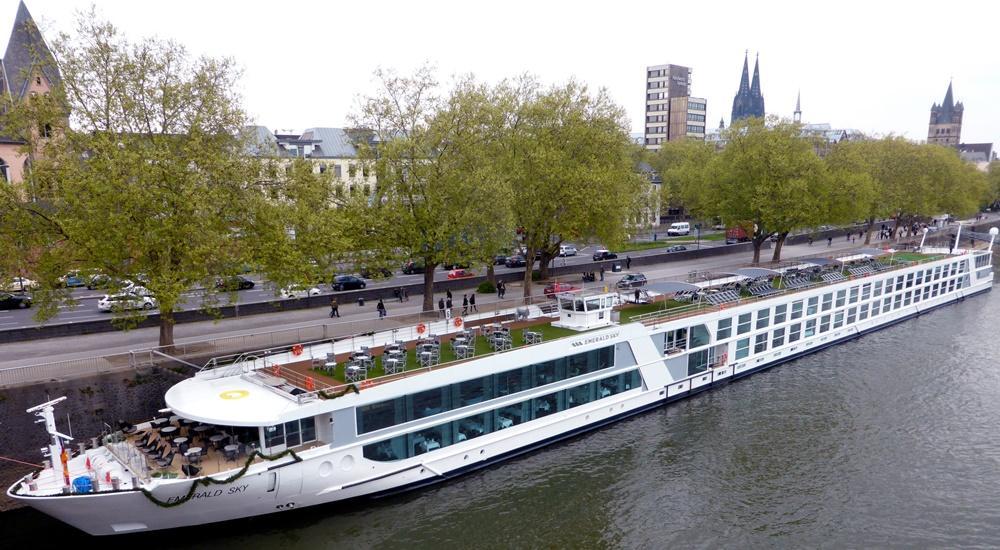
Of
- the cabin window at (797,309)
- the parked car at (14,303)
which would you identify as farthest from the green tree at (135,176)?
the cabin window at (797,309)

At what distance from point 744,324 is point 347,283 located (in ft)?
91.5

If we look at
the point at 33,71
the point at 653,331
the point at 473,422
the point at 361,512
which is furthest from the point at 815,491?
the point at 33,71

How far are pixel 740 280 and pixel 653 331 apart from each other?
12.5 meters

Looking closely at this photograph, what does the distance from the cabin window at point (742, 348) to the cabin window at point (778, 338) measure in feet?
8.17

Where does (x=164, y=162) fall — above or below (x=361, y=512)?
above

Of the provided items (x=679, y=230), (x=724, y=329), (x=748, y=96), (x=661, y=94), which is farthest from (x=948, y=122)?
(x=724, y=329)

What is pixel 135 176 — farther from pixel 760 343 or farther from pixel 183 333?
pixel 760 343

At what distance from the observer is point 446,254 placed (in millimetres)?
34000

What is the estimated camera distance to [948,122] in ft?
623

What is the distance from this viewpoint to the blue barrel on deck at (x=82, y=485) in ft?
57.4

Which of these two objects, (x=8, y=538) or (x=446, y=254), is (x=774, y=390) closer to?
(x=446, y=254)

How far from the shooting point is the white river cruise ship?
18.5 m

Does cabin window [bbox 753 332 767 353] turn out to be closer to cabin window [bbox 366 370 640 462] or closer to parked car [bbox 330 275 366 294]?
cabin window [bbox 366 370 640 462]

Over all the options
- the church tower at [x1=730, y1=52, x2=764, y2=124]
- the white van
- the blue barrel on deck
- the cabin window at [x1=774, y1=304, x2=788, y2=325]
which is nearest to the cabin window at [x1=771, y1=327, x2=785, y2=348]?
the cabin window at [x1=774, y1=304, x2=788, y2=325]
